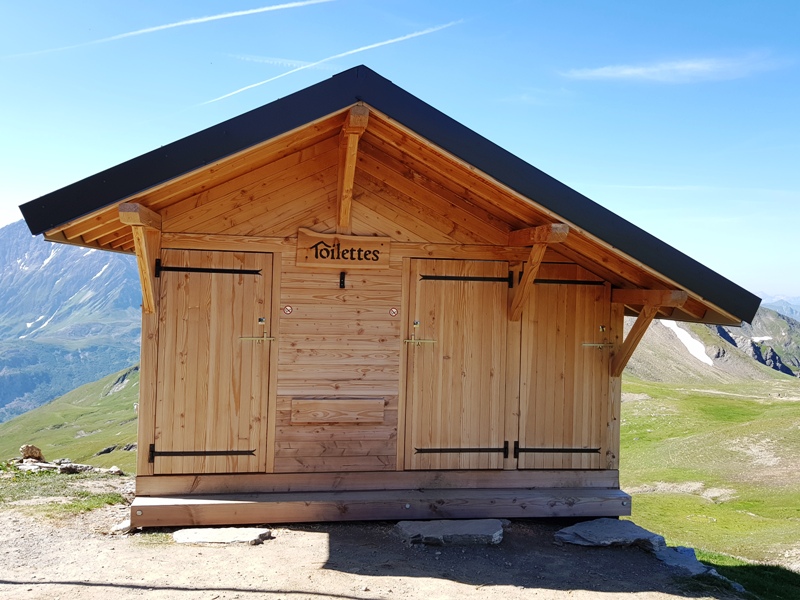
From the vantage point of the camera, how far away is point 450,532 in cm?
673

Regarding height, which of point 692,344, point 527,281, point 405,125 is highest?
point 692,344

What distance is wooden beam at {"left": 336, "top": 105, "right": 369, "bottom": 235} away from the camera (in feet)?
19.8

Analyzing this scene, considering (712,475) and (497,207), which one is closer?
(497,207)

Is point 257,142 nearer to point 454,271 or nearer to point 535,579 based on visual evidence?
point 454,271

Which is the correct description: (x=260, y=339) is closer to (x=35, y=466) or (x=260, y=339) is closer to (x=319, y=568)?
(x=319, y=568)

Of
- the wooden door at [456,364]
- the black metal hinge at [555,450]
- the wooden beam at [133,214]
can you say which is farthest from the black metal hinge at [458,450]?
the wooden beam at [133,214]

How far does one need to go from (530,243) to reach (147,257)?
3.83 m

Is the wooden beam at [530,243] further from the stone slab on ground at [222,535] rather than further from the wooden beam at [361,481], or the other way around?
the stone slab on ground at [222,535]

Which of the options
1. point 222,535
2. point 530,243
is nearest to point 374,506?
point 222,535

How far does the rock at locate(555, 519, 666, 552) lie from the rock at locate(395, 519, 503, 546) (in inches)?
29.3

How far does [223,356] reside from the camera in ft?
24.0

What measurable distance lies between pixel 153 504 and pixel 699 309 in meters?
6.02

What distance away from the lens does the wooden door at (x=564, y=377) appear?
7910 mm

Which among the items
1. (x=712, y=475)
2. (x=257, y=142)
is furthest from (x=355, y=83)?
(x=712, y=475)
